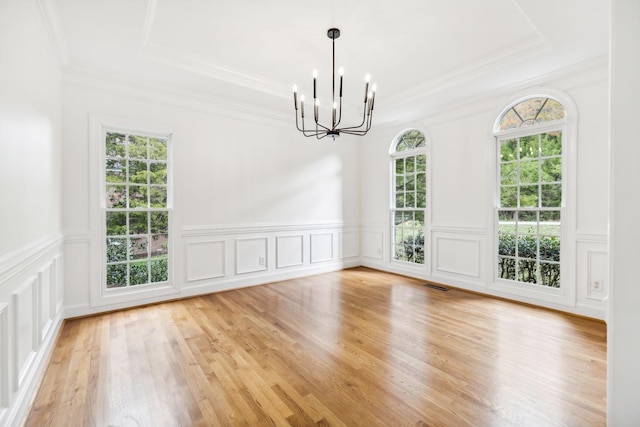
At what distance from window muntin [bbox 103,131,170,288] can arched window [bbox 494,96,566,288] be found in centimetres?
450

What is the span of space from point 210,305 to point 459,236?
3610 mm

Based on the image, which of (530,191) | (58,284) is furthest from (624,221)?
(58,284)

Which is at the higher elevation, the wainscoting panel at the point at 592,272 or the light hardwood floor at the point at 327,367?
the wainscoting panel at the point at 592,272

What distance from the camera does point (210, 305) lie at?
384cm

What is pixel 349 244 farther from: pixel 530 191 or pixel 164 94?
pixel 164 94

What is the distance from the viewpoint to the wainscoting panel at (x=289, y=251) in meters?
5.10

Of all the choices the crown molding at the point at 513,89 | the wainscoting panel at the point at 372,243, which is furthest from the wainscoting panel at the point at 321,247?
the crown molding at the point at 513,89

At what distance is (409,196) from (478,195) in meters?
1.25

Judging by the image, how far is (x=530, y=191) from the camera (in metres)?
3.93

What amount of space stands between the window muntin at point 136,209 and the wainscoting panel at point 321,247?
94.7 inches

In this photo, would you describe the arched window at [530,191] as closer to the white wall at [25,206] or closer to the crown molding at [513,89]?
the crown molding at [513,89]

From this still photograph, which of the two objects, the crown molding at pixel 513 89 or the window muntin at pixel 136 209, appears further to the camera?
the window muntin at pixel 136 209

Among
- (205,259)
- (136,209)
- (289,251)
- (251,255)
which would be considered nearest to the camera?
(136,209)

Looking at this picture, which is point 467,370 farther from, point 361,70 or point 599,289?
point 361,70
